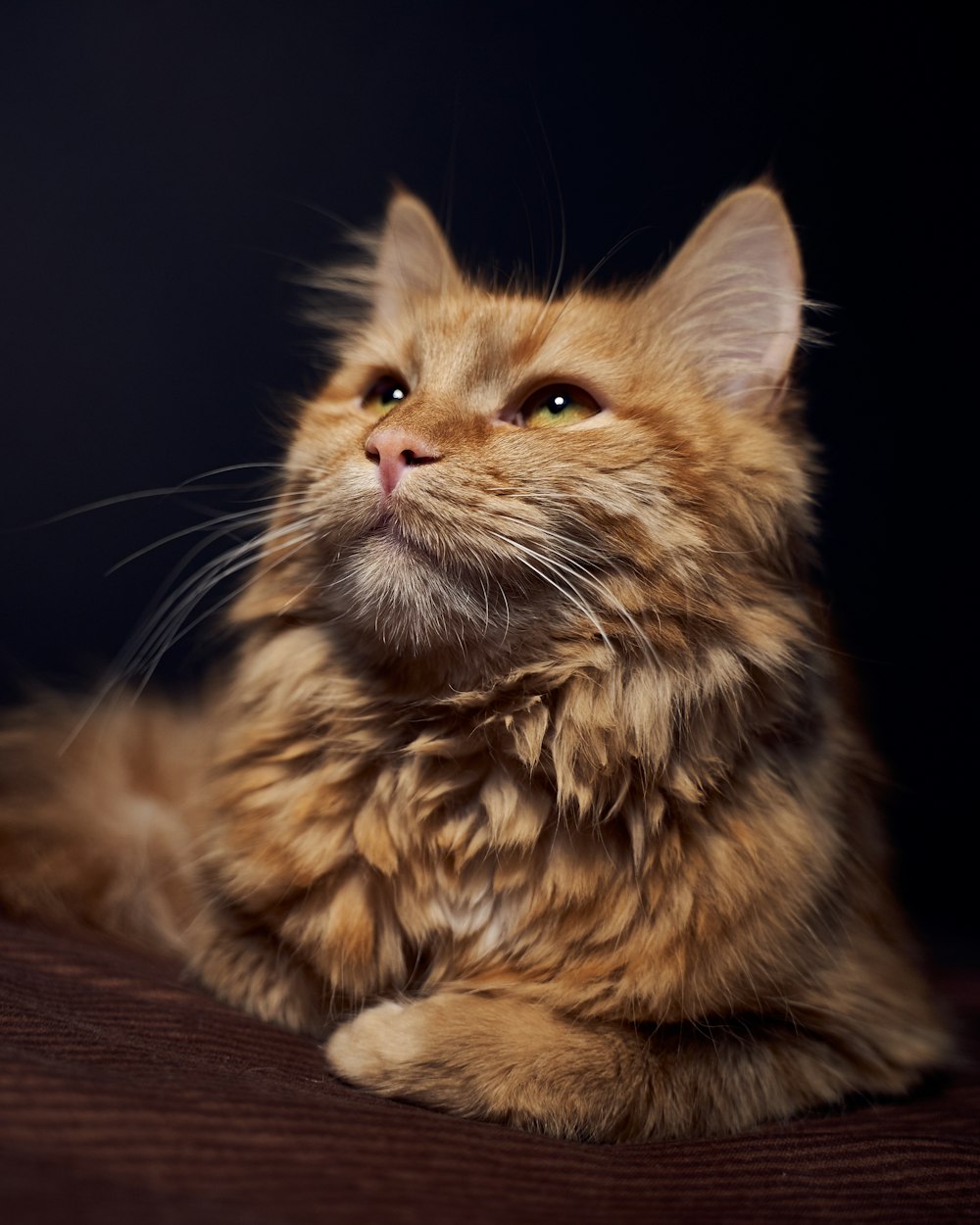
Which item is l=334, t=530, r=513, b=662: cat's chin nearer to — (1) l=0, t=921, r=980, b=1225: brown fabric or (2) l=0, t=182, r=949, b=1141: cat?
(2) l=0, t=182, r=949, b=1141: cat

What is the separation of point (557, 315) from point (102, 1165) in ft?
3.87

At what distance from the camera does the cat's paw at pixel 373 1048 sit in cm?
139

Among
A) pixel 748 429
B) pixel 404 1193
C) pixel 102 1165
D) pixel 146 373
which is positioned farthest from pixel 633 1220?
pixel 146 373

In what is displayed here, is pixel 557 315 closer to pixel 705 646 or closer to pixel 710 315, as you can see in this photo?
pixel 710 315

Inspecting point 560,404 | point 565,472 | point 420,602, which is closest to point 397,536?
point 420,602

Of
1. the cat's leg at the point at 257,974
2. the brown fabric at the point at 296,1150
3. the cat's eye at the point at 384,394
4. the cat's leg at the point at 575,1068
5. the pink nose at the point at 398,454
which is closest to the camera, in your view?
the brown fabric at the point at 296,1150

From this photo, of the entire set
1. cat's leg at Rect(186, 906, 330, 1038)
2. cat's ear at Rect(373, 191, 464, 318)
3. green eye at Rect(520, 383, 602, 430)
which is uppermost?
cat's ear at Rect(373, 191, 464, 318)

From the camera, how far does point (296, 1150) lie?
43.5 inches

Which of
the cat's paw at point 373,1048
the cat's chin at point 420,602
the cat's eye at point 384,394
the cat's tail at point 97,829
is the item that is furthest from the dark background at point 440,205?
the cat's paw at point 373,1048

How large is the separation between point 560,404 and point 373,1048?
0.84 metres

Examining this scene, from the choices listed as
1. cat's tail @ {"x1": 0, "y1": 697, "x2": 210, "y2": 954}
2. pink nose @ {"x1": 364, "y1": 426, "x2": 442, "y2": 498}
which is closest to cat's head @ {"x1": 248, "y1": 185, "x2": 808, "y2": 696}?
pink nose @ {"x1": 364, "y1": 426, "x2": 442, "y2": 498}

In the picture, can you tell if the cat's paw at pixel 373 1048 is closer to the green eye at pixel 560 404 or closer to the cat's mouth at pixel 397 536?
the cat's mouth at pixel 397 536

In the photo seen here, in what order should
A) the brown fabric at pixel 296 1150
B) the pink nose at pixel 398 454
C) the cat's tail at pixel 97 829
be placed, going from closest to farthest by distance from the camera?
the brown fabric at pixel 296 1150 < the pink nose at pixel 398 454 < the cat's tail at pixel 97 829

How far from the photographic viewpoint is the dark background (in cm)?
304
